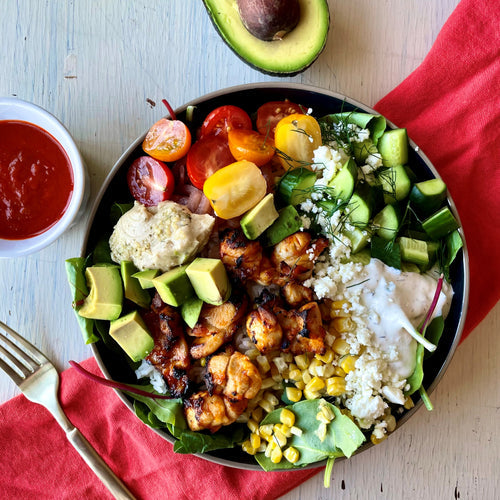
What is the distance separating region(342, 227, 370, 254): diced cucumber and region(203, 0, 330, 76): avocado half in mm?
929

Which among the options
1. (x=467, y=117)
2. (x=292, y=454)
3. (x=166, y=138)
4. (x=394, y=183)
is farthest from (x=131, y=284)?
(x=467, y=117)

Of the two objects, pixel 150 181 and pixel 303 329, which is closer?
pixel 303 329

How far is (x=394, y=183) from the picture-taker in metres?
2.86

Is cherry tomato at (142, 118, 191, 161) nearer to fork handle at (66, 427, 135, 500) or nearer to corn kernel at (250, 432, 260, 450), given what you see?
corn kernel at (250, 432, 260, 450)

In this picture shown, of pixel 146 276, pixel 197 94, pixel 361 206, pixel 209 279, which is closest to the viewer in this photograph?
pixel 209 279

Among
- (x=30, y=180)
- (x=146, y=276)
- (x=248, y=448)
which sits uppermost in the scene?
(x=30, y=180)

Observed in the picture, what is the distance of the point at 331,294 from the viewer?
2.71m

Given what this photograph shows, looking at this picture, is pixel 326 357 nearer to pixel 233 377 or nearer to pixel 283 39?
pixel 233 377

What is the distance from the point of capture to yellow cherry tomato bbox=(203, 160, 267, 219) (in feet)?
8.63

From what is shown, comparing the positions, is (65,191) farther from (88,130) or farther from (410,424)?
(410,424)

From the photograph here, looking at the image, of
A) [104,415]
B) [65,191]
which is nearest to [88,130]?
[65,191]

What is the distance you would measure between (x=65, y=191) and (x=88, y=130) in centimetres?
54

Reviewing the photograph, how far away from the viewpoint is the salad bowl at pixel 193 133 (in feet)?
9.32

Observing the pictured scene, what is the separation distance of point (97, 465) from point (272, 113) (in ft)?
7.53
